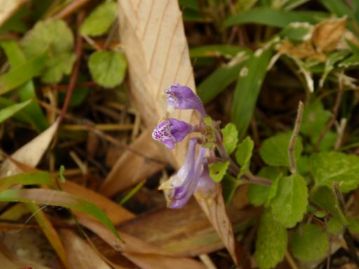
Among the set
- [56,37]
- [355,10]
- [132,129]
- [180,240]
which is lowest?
[180,240]

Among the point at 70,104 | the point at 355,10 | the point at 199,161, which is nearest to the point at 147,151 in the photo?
the point at 70,104

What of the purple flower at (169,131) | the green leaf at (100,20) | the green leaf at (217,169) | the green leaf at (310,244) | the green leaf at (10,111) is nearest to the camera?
the purple flower at (169,131)

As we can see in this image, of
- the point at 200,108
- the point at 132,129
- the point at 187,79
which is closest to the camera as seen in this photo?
the point at 200,108

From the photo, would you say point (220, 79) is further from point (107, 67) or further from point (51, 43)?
point (51, 43)

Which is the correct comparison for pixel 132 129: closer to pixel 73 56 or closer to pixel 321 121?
pixel 73 56

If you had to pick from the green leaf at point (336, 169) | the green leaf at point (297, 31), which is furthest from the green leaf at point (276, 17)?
the green leaf at point (336, 169)

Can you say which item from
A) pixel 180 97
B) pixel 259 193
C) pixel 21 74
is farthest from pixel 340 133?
pixel 21 74

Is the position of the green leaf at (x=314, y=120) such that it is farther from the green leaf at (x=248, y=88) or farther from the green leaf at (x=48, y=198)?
the green leaf at (x=48, y=198)

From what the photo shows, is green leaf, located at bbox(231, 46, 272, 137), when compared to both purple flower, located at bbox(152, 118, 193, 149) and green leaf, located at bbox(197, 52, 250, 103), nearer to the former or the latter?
green leaf, located at bbox(197, 52, 250, 103)
